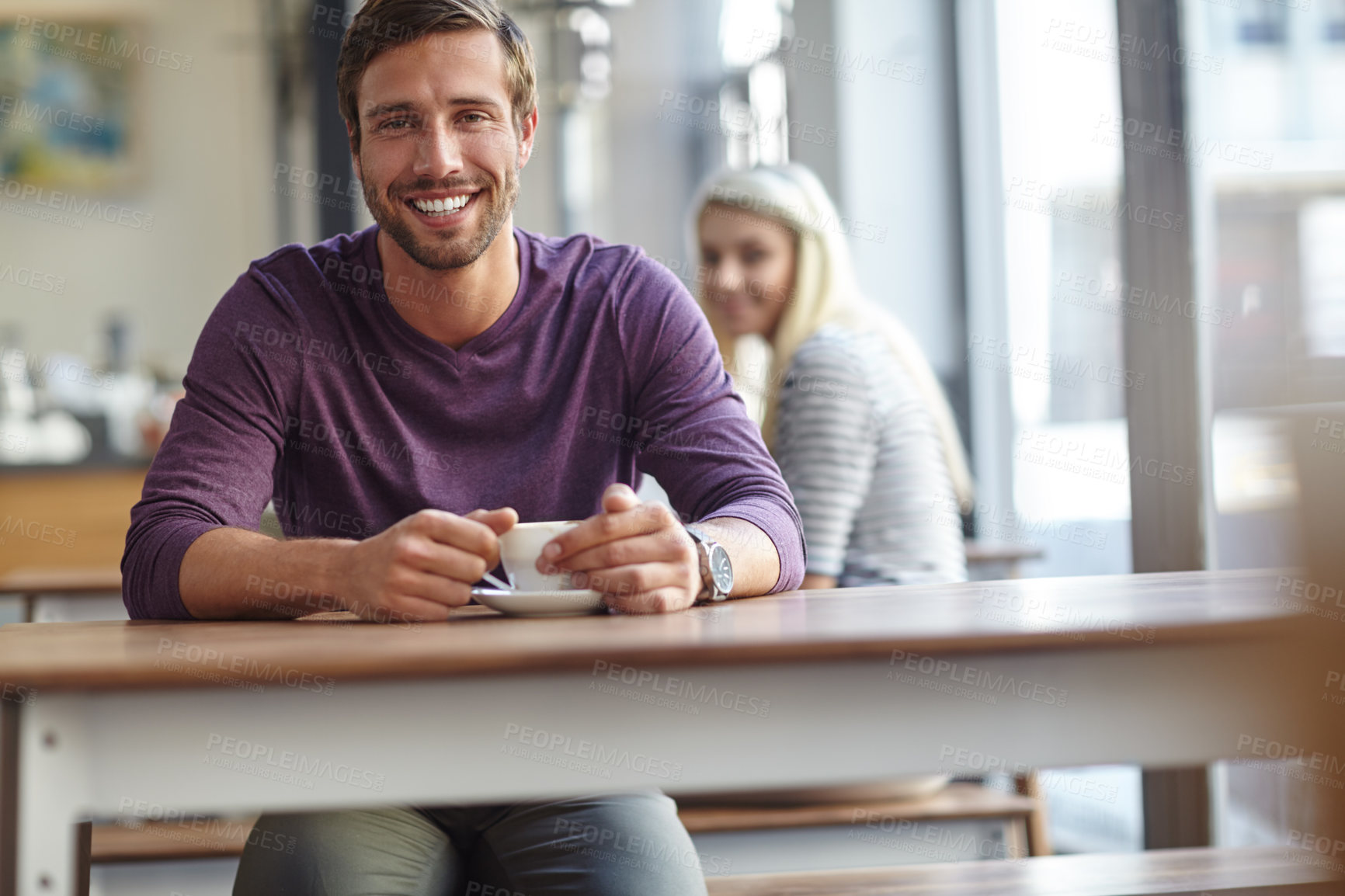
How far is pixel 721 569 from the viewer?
1104mm

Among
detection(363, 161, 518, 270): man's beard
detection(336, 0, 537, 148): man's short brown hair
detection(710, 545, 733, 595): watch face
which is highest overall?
detection(336, 0, 537, 148): man's short brown hair

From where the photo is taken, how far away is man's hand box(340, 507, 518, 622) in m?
0.98

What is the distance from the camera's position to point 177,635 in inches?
37.0

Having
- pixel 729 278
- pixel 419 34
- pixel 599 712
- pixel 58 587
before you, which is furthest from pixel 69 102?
pixel 599 712

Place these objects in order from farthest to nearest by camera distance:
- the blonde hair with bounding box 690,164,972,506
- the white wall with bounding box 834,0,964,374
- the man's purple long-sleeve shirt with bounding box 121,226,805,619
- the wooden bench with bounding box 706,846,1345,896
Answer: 1. the white wall with bounding box 834,0,964,374
2. the blonde hair with bounding box 690,164,972,506
3. the wooden bench with bounding box 706,846,1345,896
4. the man's purple long-sleeve shirt with bounding box 121,226,805,619

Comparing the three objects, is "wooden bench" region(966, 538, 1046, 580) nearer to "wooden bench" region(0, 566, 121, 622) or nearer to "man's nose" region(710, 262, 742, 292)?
"man's nose" region(710, 262, 742, 292)

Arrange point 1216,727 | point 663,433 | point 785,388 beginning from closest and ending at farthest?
point 1216,727, point 663,433, point 785,388

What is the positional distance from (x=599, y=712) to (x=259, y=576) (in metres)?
0.40

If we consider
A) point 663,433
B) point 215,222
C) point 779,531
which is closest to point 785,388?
point 663,433

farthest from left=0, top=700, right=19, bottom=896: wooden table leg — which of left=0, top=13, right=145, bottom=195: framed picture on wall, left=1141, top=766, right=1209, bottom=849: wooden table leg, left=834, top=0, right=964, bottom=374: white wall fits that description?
left=0, top=13, right=145, bottom=195: framed picture on wall

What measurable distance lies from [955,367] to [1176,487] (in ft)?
4.97

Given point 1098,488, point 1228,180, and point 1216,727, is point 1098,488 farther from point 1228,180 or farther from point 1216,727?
point 1216,727

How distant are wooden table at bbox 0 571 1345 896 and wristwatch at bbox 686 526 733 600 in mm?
224

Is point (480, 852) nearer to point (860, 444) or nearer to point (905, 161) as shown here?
point (860, 444)
